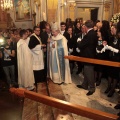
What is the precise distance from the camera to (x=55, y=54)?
15.9 feet

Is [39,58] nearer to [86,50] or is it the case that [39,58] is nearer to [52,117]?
[86,50]

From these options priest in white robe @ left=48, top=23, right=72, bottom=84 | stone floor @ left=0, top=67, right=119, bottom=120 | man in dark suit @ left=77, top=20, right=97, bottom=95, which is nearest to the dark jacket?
man in dark suit @ left=77, top=20, right=97, bottom=95

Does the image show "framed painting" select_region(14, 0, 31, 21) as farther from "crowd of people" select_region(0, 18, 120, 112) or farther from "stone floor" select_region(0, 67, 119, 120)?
"stone floor" select_region(0, 67, 119, 120)

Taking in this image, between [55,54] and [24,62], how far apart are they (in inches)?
33.3

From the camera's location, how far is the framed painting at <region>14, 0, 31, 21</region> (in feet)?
48.7

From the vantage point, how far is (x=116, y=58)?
12.8 feet

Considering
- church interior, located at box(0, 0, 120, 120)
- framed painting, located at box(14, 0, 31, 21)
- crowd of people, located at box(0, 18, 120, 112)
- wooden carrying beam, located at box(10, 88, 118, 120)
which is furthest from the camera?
framed painting, located at box(14, 0, 31, 21)

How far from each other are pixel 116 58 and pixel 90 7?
6.50m

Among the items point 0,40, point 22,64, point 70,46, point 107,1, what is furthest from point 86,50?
point 107,1

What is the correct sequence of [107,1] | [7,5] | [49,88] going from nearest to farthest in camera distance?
1. [49,88]
2. [107,1]
3. [7,5]

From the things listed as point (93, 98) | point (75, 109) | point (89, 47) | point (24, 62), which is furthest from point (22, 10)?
point (75, 109)

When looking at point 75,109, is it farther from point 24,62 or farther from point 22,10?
point 22,10

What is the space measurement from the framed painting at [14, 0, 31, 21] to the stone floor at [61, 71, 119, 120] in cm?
1146

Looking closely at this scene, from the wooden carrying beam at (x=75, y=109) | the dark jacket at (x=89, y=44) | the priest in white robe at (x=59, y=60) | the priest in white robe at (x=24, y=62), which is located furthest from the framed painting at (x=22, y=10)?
the wooden carrying beam at (x=75, y=109)
